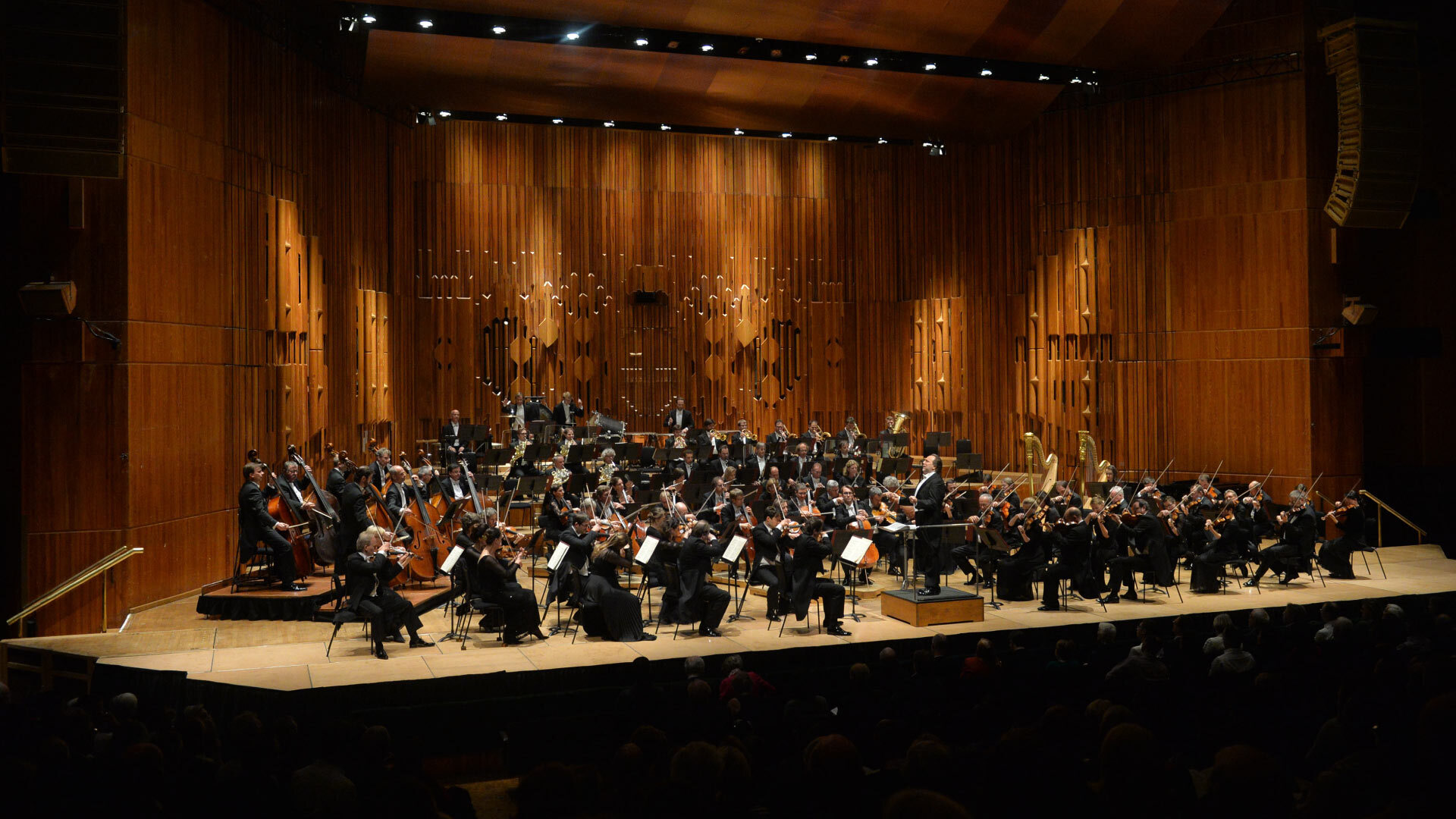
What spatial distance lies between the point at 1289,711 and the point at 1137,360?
37.1 feet

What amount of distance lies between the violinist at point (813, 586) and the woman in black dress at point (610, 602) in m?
1.35

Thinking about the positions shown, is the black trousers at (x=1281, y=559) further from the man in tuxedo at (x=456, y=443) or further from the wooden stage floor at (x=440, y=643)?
the man in tuxedo at (x=456, y=443)

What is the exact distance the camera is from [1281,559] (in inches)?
449

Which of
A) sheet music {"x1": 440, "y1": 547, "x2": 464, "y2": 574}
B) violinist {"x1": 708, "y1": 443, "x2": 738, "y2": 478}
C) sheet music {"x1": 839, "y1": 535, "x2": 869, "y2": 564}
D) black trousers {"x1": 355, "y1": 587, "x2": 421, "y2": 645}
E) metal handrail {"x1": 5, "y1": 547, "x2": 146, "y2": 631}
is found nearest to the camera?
black trousers {"x1": 355, "y1": 587, "x2": 421, "y2": 645}

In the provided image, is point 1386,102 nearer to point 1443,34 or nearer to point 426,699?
point 1443,34

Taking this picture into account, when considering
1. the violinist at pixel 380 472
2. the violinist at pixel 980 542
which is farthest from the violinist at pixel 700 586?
the violinist at pixel 380 472

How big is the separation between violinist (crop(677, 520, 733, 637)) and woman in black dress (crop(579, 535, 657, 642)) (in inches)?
17.1

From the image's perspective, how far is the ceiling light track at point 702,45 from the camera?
1360cm

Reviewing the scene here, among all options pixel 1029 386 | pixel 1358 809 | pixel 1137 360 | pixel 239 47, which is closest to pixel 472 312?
pixel 239 47

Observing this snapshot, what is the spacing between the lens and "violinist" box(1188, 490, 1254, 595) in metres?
11.0

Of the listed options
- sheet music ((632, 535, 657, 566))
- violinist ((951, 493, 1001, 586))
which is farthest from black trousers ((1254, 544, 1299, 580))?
sheet music ((632, 535, 657, 566))

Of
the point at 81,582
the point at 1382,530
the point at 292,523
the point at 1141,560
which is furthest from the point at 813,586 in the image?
the point at 1382,530

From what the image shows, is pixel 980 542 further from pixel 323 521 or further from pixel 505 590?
pixel 323 521

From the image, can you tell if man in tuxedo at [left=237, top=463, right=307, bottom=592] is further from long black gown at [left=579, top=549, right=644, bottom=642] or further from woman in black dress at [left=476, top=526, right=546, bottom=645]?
long black gown at [left=579, top=549, right=644, bottom=642]
